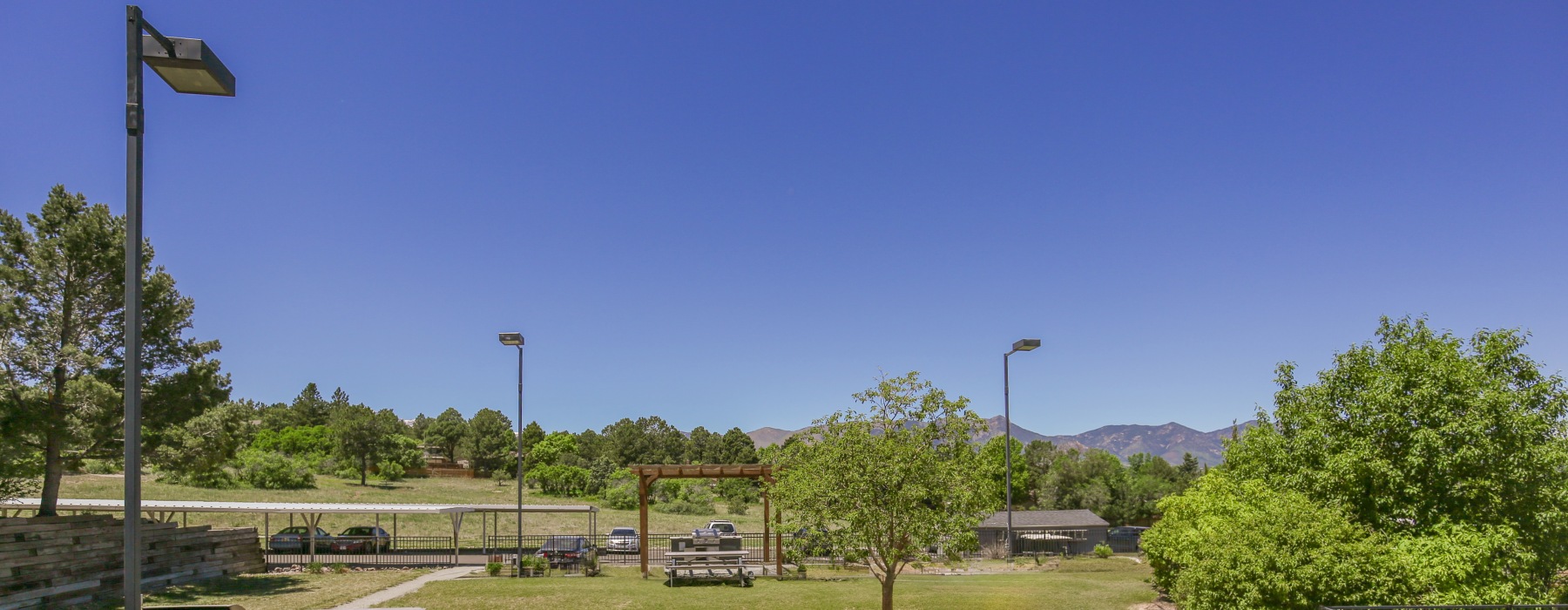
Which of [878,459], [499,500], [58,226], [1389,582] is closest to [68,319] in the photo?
[58,226]

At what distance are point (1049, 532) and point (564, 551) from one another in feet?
104

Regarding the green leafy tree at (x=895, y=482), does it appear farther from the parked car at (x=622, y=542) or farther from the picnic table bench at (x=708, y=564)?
the parked car at (x=622, y=542)

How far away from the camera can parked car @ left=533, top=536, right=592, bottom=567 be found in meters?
31.3

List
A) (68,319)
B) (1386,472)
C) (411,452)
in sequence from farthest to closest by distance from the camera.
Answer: (411,452), (68,319), (1386,472)

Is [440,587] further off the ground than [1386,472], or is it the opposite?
[1386,472]

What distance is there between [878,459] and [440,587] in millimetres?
15550

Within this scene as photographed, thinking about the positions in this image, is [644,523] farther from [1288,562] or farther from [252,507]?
[1288,562]

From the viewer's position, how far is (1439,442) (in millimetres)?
14656

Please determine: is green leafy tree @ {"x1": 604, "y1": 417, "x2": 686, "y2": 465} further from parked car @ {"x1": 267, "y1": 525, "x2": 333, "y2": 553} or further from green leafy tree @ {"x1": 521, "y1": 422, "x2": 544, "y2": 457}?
parked car @ {"x1": 267, "y1": 525, "x2": 333, "y2": 553}

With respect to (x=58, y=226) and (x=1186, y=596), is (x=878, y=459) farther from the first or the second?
(x=58, y=226)

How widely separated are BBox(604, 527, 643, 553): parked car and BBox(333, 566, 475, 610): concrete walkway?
801 centimetres

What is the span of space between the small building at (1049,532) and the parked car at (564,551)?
2262cm

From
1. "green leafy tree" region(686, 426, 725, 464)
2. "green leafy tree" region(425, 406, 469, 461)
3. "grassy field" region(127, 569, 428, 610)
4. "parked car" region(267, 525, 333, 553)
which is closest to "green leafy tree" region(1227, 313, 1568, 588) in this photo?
"grassy field" region(127, 569, 428, 610)

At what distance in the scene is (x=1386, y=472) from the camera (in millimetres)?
15234
